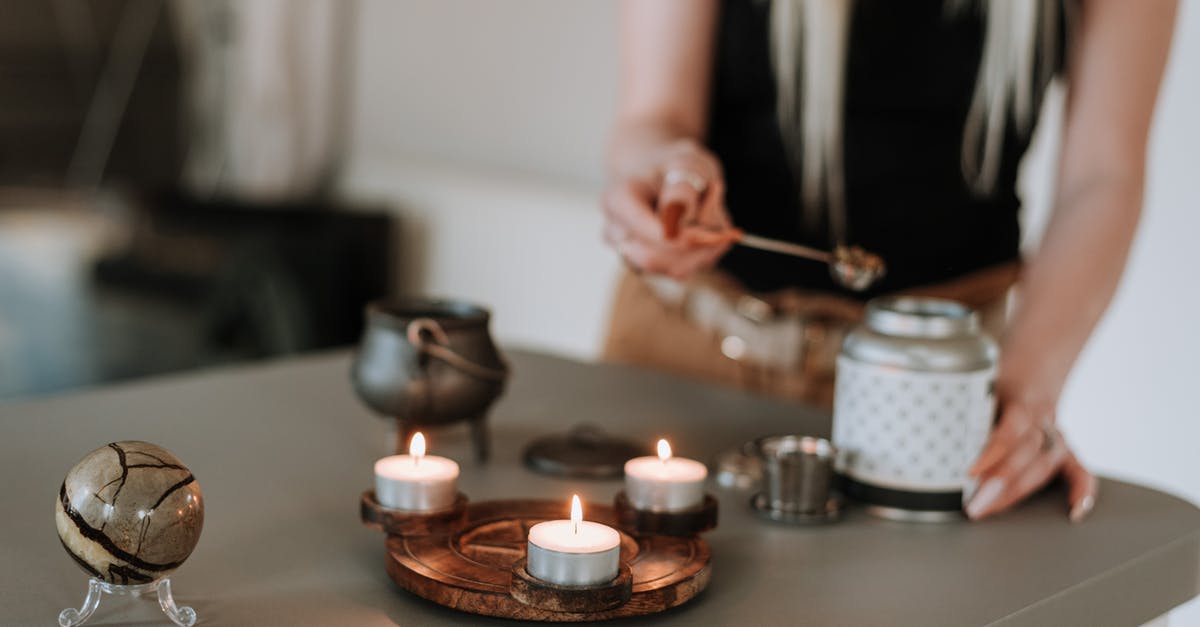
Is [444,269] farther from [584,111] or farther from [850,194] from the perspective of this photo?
[850,194]

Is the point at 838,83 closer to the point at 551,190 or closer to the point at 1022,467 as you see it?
the point at 1022,467

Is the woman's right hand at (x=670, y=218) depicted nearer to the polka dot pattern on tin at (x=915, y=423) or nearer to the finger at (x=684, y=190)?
the finger at (x=684, y=190)

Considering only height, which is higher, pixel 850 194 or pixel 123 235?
pixel 850 194

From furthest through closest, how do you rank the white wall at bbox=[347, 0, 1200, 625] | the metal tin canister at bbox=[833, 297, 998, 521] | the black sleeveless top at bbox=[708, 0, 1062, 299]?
1. the white wall at bbox=[347, 0, 1200, 625]
2. the black sleeveless top at bbox=[708, 0, 1062, 299]
3. the metal tin canister at bbox=[833, 297, 998, 521]

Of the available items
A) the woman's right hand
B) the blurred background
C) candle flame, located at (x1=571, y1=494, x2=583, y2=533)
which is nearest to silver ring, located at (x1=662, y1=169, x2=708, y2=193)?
the woman's right hand

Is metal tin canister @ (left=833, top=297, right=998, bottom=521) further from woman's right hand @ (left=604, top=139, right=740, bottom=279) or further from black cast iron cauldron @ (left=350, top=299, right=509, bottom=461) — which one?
black cast iron cauldron @ (left=350, top=299, right=509, bottom=461)

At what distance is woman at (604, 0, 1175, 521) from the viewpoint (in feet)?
4.45

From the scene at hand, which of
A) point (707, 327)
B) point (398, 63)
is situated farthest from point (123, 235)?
point (707, 327)

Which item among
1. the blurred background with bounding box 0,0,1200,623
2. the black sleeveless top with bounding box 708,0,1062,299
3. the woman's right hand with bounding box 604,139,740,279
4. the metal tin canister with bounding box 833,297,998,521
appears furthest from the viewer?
the blurred background with bounding box 0,0,1200,623

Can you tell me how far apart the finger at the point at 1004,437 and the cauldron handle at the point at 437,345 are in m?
Result: 0.40

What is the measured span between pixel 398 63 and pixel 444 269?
0.64 meters

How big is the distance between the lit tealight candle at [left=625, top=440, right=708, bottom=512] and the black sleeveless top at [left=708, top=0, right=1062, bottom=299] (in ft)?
1.79

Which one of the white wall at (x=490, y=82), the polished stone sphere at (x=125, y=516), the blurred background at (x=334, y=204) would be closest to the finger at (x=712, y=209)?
the polished stone sphere at (x=125, y=516)

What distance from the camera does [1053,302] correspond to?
4.17 feet
